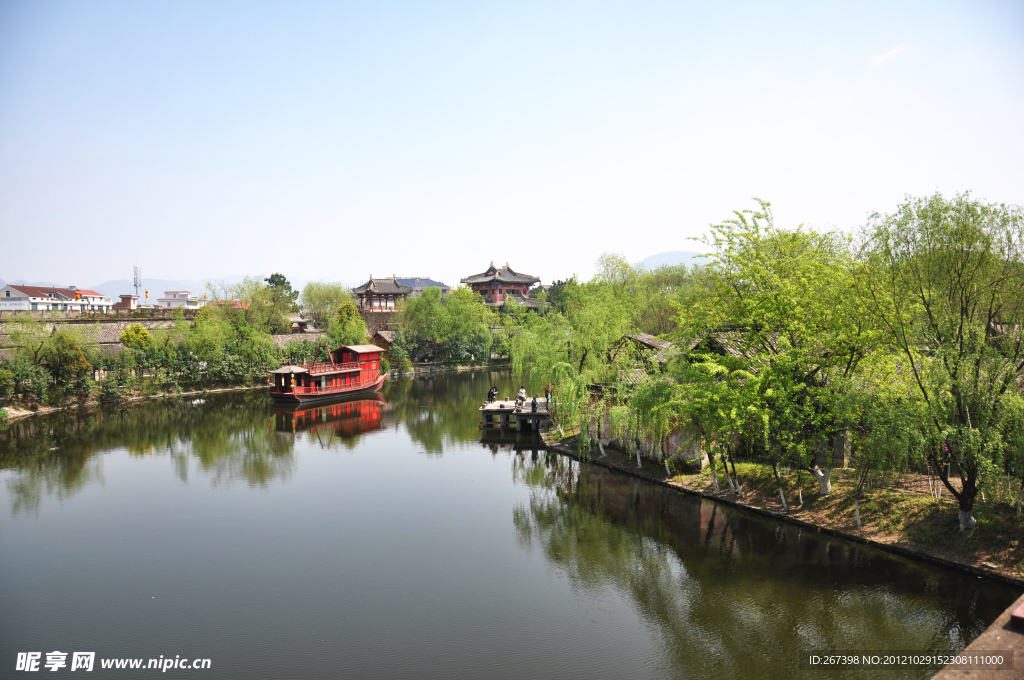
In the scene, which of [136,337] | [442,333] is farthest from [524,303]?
[136,337]

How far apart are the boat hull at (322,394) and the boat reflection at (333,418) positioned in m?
0.50

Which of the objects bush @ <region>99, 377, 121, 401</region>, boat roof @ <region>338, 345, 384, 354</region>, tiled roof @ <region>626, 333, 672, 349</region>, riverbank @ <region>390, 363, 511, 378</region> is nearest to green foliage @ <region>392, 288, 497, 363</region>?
riverbank @ <region>390, 363, 511, 378</region>

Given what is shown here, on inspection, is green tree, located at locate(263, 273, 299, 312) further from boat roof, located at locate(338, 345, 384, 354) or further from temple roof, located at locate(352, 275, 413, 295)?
boat roof, located at locate(338, 345, 384, 354)

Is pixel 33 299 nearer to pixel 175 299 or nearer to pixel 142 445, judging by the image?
pixel 175 299

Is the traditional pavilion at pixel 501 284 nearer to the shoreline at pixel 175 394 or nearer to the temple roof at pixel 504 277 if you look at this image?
the temple roof at pixel 504 277

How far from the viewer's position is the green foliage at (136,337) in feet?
133

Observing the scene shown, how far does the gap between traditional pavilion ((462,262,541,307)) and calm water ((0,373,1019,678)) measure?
5552 centimetres

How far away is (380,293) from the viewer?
235ft

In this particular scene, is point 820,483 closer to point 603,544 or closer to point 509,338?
point 603,544

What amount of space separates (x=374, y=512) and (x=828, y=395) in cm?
1290

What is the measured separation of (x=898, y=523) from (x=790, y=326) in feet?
17.7

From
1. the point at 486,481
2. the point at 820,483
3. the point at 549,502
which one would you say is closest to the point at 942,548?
the point at 820,483

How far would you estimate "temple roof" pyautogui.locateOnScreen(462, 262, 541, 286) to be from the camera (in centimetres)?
7719

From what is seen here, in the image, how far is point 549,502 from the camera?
1877 centimetres
